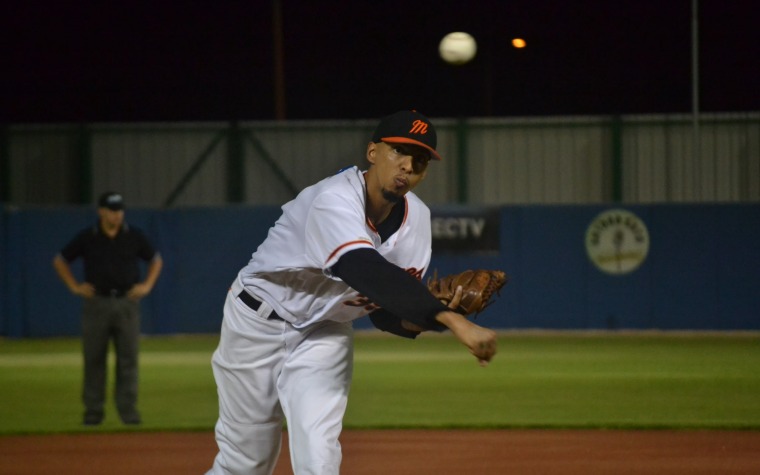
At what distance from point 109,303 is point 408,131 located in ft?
18.6

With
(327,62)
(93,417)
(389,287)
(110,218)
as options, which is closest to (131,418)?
(93,417)

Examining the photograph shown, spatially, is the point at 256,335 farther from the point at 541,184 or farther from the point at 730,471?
the point at 541,184

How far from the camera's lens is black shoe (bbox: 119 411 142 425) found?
9758mm

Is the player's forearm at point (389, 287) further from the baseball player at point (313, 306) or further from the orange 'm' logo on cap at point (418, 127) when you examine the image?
the orange 'm' logo on cap at point (418, 127)

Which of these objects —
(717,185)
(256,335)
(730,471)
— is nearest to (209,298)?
(717,185)

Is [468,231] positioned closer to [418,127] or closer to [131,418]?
[131,418]

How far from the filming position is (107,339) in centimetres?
962

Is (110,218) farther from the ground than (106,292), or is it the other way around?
(110,218)

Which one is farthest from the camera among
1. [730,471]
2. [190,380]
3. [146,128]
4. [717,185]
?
[146,128]

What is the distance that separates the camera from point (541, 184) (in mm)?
23828

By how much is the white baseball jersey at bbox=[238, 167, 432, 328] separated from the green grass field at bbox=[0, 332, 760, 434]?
16.3ft

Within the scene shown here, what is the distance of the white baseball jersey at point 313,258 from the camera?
14.9 ft

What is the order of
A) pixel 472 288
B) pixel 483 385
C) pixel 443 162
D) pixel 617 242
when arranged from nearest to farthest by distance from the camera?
pixel 472 288, pixel 483 385, pixel 617 242, pixel 443 162

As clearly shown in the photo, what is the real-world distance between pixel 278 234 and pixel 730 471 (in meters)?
4.25
